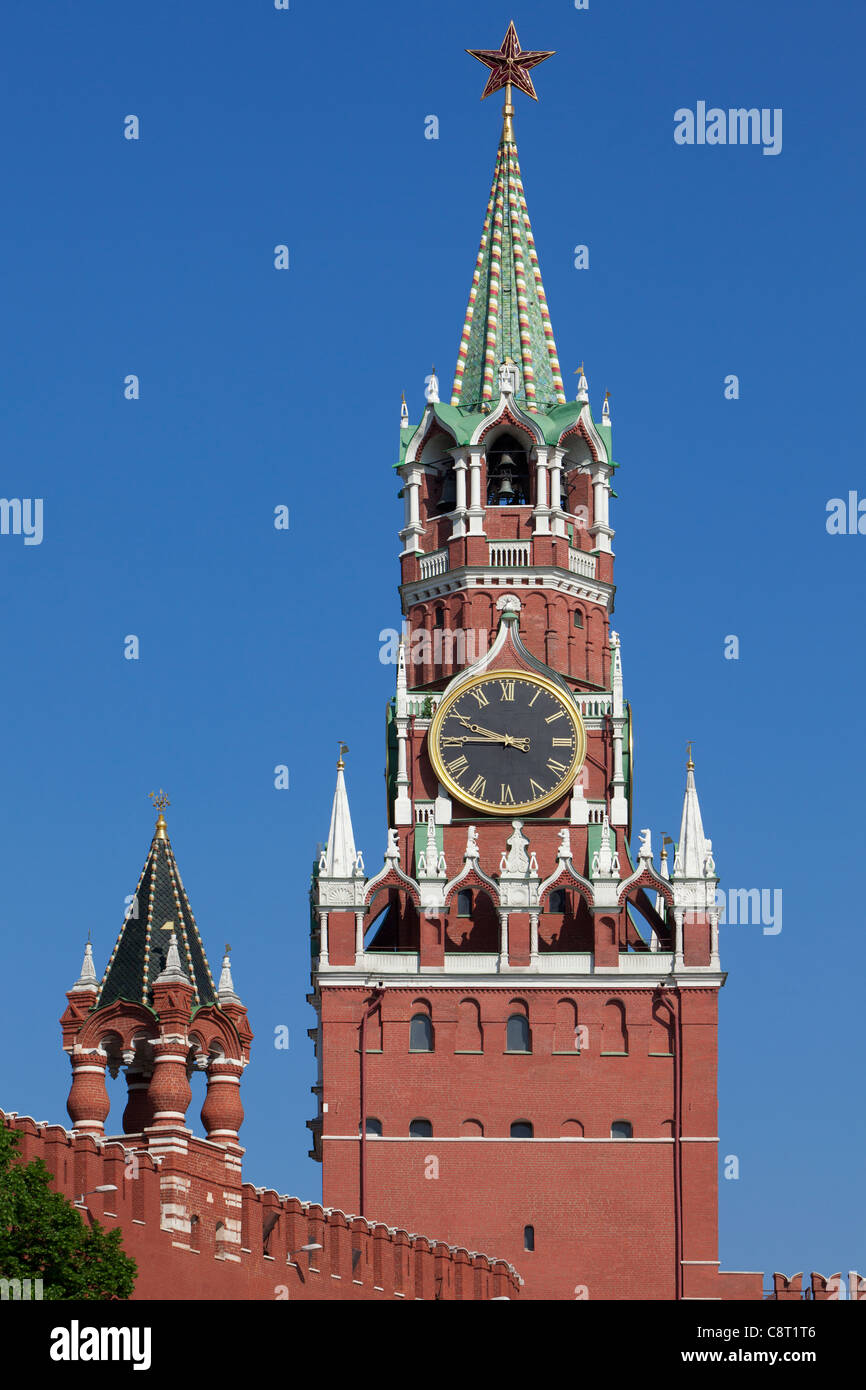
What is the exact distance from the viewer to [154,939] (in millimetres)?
75562

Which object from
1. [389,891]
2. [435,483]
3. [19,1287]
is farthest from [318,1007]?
[19,1287]

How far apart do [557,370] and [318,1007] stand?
79.7ft

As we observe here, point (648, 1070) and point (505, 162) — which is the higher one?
point (505, 162)

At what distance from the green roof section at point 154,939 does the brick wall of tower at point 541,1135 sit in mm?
19539

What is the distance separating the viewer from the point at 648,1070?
317 feet

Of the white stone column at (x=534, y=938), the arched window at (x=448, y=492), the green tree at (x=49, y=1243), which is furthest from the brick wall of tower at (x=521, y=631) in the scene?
the green tree at (x=49, y=1243)

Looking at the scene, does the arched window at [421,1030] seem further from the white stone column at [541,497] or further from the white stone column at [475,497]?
the white stone column at [541,497]

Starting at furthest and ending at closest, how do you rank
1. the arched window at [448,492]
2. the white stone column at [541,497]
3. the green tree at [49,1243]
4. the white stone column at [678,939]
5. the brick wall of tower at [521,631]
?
the arched window at [448,492] < the white stone column at [541,497] < the brick wall of tower at [521,631] < the white stone column at [678,939] < the green tree at [49,1243]

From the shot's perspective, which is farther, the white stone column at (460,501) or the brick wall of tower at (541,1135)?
the white stone column at (460,501)

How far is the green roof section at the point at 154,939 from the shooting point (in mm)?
74875

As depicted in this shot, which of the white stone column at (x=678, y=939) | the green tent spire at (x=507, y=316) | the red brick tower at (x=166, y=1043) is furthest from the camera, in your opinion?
the green tent spire at (x=507, y=316)

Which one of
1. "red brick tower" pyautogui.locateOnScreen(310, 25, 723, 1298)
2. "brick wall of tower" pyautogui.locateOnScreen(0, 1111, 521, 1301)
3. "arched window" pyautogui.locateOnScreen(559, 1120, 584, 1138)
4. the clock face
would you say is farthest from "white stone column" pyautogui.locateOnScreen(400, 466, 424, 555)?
"brick wall of tower" pyautogui.locateOnScreen(0, 1111, 521, 1301)

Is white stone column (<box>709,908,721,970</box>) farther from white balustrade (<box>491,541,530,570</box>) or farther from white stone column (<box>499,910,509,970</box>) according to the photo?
white balustrade (<box>491,541,530,570</box>)
